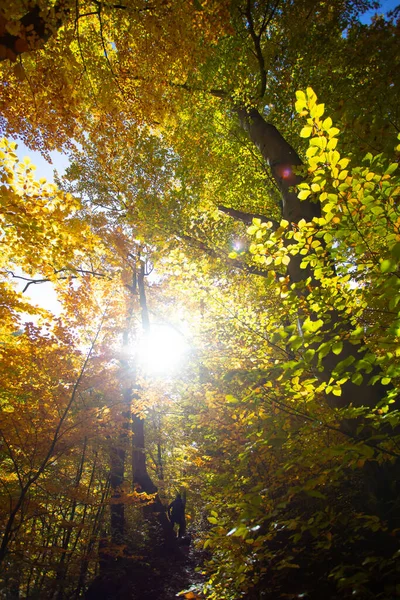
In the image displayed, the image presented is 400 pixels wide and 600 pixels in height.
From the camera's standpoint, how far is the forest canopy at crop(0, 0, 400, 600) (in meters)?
1.93

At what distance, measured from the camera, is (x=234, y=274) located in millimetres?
7168

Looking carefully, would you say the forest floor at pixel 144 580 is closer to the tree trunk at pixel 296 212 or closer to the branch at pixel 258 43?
the tree trunk at pixel 296 212

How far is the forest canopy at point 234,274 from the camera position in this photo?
1.93 metres

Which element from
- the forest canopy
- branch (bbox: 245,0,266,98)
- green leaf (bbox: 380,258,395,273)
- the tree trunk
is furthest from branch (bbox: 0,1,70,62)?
green leaf (bbox: 380,258,395,273)

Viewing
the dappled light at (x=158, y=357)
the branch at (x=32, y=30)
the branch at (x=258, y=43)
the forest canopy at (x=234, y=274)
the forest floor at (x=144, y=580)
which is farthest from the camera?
the dappled light at (x=158, y=357)

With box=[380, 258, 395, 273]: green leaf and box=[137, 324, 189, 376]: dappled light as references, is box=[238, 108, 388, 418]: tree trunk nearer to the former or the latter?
box=[380, 258, 395, 273]: green leaf

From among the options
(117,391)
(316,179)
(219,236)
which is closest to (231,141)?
(219,236)

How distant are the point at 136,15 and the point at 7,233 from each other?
411 cm

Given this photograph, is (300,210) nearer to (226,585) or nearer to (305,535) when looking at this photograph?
(305,535)

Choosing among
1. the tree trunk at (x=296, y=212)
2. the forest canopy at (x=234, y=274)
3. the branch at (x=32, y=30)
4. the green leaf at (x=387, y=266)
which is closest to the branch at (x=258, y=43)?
the forest canopy at (x=234, y=274)

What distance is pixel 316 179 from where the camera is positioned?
155 centimetres

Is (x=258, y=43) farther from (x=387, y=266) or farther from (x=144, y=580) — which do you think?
(x=144, y=580)


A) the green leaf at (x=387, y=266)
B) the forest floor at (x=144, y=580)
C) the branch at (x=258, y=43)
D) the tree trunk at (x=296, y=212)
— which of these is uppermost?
the branch at (x=258, y=43)

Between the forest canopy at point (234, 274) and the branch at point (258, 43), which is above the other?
the branch at point (258, 43)
